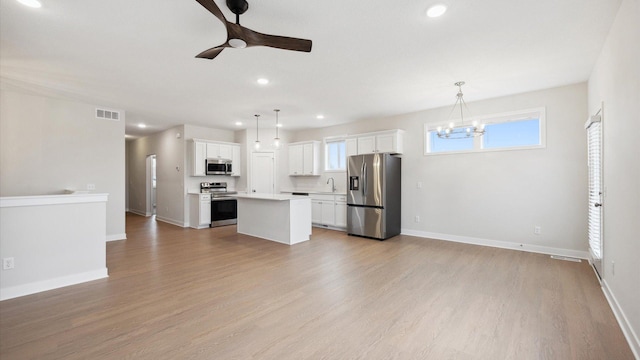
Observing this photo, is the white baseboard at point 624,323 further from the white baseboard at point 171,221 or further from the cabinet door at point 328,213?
the white baseboard at point 171,221

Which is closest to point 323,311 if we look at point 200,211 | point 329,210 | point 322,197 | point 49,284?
point 49,284

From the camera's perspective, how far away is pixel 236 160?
8117 mm

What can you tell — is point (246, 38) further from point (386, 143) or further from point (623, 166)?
point (386, 143)

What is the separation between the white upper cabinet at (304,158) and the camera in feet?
25.1

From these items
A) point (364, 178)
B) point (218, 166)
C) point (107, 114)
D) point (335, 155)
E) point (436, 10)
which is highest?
point (436, 10)

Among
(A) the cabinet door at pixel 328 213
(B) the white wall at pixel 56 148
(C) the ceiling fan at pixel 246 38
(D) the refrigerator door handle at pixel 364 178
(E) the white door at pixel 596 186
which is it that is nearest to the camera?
(C) the ceiling fan at pixel 246 38

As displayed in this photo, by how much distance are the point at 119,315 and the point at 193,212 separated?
4.88m

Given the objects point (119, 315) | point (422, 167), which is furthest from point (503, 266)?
point (119, 315)

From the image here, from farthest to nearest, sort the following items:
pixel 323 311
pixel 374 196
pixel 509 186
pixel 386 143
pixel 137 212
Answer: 1. pixel 137 212
2. pixel 386 143
3. pixel 374 196
4. pixel 509 186
5. pixel 323 311

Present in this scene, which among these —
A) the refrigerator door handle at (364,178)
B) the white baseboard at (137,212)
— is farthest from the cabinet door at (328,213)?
the white baseboard at (137,212)

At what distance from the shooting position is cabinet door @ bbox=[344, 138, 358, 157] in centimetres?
664

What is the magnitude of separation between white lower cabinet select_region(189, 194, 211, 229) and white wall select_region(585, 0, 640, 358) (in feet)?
23.8

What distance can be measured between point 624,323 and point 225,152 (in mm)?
7859

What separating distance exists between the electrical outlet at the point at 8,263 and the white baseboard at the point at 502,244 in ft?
19.8
